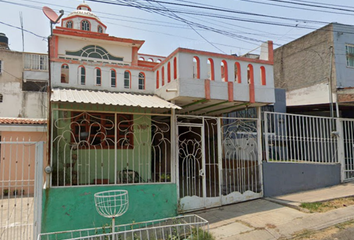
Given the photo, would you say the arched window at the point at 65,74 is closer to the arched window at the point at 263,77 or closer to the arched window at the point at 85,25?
the arched window at the point at 263,77

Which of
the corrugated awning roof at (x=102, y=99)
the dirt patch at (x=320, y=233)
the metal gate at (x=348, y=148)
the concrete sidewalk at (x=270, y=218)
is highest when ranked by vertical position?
the corrugated awning roof at (x=102, y=99)

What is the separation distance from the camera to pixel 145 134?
733 cm

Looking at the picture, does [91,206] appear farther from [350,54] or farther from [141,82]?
[350,54]

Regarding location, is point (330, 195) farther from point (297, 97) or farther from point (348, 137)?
point (297, 97)

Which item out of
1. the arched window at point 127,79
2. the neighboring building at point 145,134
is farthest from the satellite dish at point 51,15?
the arched window at point 127,79

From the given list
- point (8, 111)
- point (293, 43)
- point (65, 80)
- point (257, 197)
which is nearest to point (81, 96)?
point (65, 80)

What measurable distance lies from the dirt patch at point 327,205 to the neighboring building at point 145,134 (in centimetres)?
139

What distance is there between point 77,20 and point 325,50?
12.6 meters

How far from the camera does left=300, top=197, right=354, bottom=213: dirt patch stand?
614cm

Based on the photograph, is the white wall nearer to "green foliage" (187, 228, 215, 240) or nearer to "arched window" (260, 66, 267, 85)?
"arched window" (260, 66, 267, 85)

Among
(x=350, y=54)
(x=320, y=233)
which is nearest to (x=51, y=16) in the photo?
(x=320, y=233)

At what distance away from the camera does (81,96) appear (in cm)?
570

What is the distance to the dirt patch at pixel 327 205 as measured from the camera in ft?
20.1

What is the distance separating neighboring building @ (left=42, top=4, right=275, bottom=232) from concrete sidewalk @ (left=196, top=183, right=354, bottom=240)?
0.49 meters
